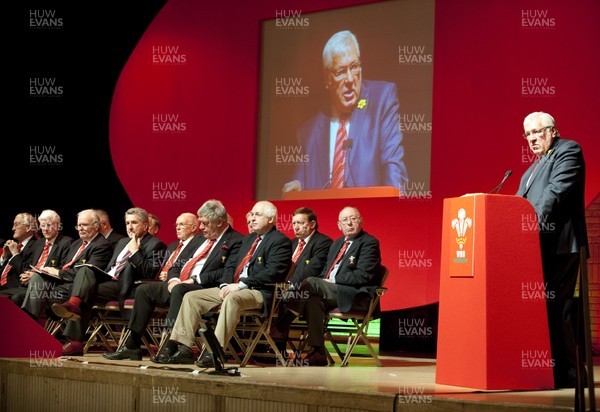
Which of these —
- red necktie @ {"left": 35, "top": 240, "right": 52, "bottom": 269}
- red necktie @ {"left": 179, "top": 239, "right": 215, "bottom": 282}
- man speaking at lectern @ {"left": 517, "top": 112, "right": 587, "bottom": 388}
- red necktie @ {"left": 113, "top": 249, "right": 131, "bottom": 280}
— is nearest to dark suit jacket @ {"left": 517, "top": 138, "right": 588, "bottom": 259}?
man speaking at lectern @ {"left": 517, "top": 112, "right": 587, "bottom": 388}

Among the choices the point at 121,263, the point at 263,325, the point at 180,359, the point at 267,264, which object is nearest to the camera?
the point at 180,359

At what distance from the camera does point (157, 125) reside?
9.98 m

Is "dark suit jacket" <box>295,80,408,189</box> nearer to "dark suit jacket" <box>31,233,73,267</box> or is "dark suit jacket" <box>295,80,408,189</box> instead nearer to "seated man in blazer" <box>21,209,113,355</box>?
"seated man in blazer" <box>21,209,113,355</box>

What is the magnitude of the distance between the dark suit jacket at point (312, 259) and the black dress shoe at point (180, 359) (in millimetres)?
1305

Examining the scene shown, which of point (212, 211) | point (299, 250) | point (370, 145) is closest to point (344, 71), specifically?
point (370, 145)

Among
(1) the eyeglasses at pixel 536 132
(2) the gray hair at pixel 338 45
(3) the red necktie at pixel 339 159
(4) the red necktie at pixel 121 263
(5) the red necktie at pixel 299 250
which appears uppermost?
(2) the gray hair at pixel 338 45

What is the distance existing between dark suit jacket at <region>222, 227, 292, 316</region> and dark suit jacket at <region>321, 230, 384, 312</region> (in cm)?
46

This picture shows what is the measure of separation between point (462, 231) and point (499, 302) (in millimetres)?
405

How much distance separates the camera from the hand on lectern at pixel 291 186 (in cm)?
867

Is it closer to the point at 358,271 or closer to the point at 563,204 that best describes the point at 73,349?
the point at 358,271

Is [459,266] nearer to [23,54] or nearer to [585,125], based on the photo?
[585,125]

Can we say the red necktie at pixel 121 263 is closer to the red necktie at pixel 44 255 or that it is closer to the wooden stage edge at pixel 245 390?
the red necktie at pixel 44 255

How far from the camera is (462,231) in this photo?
4219 millimetres

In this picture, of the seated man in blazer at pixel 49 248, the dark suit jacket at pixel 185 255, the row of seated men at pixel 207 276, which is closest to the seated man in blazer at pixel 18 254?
the seated man in blazer at pixel 49 248
